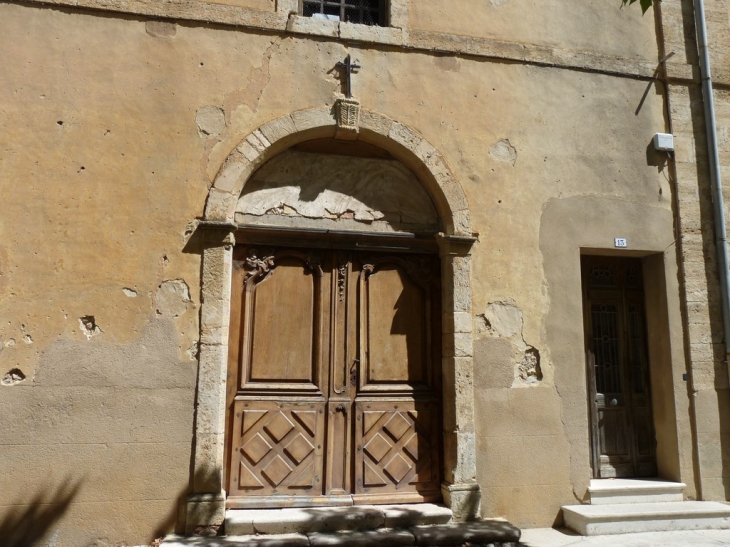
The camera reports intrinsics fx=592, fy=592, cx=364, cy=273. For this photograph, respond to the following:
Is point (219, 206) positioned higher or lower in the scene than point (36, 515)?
higher

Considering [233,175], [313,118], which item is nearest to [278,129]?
[313,118]

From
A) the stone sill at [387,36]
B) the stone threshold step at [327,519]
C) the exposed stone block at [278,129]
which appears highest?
the stone sill at [387,36]

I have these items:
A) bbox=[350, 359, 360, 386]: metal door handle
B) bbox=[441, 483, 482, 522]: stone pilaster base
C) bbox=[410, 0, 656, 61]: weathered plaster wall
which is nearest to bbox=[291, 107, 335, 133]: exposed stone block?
bbox=[410, 0, 656, 61]: weathered plaster wall

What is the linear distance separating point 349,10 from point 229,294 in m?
2.96

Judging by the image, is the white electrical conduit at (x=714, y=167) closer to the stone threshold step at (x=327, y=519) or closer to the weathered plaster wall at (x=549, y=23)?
the weathered plaster wall at (x=549, y=23)

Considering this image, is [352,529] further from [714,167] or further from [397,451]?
[714,167]

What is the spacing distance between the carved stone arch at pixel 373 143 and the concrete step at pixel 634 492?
257 cm

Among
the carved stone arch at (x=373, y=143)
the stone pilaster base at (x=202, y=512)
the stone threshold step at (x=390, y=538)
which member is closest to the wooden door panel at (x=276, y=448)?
the stone pilaster base at (x=202, y=512)

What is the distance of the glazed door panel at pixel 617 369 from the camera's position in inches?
223

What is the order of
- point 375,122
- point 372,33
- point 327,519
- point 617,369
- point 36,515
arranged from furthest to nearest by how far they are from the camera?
point 617,369 < point 372,33 < point 375,122 < point 327,519 < point 36,515

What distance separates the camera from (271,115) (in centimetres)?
515

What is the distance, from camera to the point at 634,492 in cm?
529

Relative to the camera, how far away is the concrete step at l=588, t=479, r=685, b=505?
17.1ft

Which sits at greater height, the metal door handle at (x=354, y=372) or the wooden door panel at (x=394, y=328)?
the wooden door panel at (x=394, y=328)
